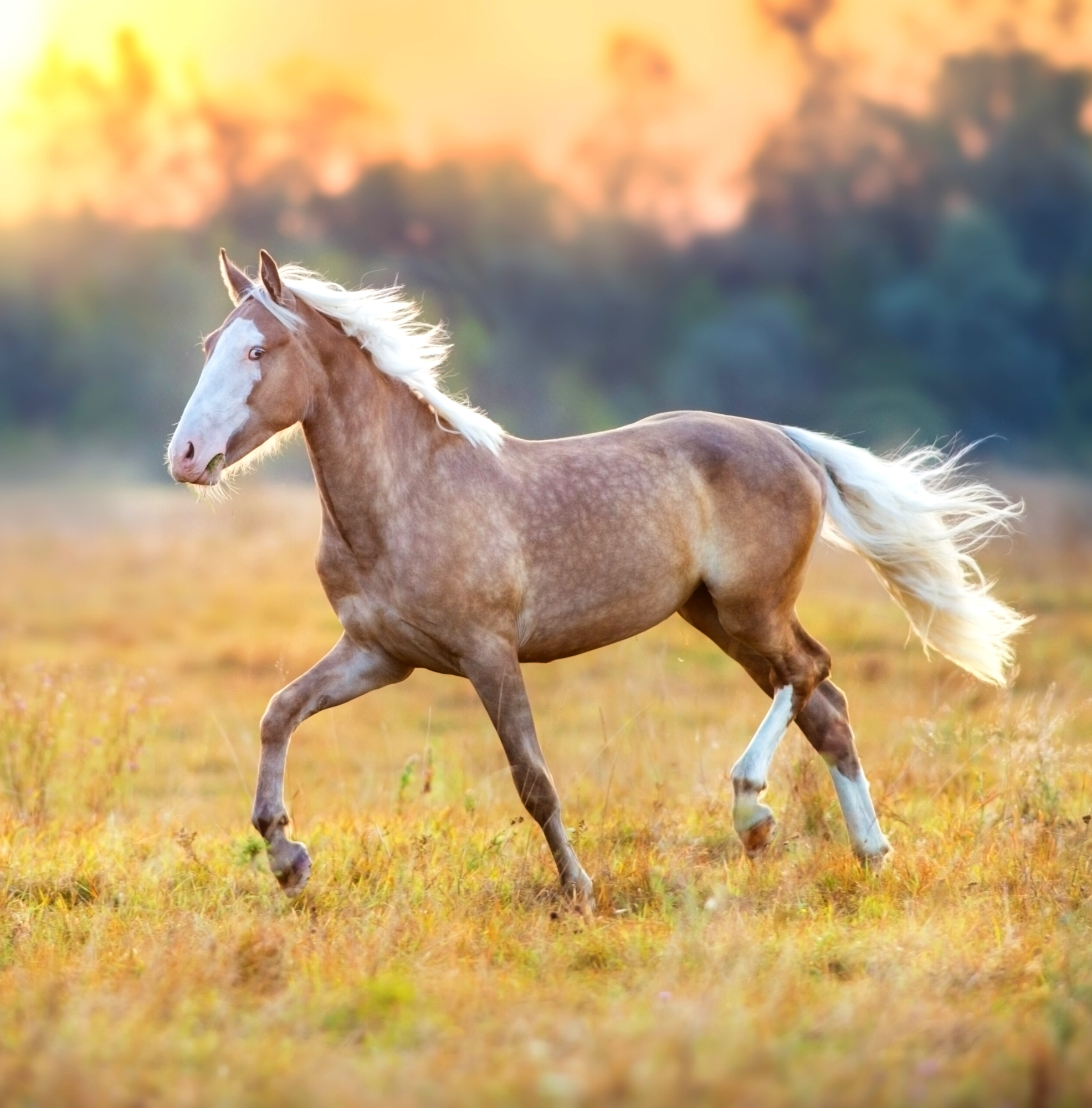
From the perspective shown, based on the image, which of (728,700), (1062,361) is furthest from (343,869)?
(1062,361)

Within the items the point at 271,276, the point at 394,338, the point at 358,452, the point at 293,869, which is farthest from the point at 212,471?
the point at 293,869

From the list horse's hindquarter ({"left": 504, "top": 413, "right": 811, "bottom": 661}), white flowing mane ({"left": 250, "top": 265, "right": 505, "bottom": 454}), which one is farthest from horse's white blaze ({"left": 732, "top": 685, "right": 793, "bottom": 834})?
white flowing mane ({"left": 250, "top": 265, "right": 505, "bottom": 454})

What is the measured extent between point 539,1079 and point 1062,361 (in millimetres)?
31297

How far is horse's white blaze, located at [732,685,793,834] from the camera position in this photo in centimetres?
514

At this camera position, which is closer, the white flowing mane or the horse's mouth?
the horse's mouth

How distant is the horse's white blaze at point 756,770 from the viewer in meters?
5.14

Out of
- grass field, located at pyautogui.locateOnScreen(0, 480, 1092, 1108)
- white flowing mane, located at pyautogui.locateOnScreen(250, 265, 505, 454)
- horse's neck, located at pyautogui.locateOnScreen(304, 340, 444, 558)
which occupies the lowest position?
grass field, located at pyautogui.locateOnScreen(0, 480, 1092, 1108)

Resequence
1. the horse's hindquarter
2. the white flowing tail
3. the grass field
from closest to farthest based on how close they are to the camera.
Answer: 1. the grass field
2. the horse's hindquarter
3. the white flowing tail

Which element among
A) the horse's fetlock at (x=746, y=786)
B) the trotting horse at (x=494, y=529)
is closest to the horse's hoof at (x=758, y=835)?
the trotting horse at (x=494, y=529)

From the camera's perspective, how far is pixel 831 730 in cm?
566

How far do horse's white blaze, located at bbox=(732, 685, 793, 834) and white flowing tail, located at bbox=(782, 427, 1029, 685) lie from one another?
3.10 ft

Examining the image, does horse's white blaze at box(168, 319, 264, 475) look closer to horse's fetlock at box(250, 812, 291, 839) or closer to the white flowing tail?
horse's fetlock at box(250, 812, 291, 839)

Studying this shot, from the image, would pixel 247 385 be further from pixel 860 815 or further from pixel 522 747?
pixel 860 815

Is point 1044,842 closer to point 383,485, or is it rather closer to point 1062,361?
point 383,485
